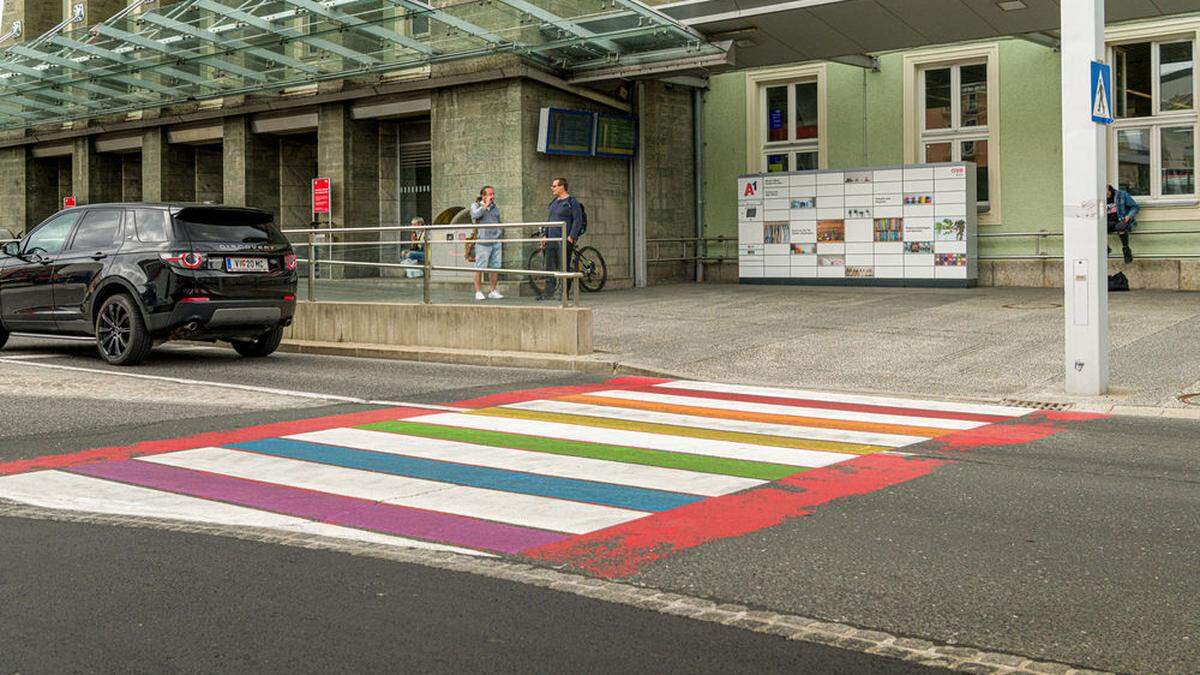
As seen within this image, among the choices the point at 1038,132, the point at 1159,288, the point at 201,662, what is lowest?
the point at 201,662

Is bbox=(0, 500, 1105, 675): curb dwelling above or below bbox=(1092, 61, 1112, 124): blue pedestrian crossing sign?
below

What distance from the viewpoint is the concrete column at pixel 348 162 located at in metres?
27.2

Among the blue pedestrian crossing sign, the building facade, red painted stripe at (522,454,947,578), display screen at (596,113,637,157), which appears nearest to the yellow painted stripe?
red painted stripe at (522,454,947,578)

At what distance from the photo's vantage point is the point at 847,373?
13.1m

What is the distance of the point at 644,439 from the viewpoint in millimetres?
8828

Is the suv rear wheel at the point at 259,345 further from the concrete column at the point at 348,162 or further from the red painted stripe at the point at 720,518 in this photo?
the concrete column at the point at 348,162

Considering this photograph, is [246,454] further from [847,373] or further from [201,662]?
[847,373]

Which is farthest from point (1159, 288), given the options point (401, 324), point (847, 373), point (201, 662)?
point (201, 662)

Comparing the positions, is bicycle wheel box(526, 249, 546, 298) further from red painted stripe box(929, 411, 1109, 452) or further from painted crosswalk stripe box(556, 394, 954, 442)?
red painted stripe box(929, 411, 1109, 452)

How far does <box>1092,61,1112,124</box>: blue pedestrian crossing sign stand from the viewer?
1093cm

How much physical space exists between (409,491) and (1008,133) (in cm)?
1942

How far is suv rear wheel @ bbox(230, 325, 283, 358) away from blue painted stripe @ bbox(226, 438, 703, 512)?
7196 millimetres

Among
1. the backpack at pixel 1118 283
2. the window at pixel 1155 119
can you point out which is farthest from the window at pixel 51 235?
the window at pixel 1155 119

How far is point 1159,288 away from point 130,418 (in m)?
17.9
